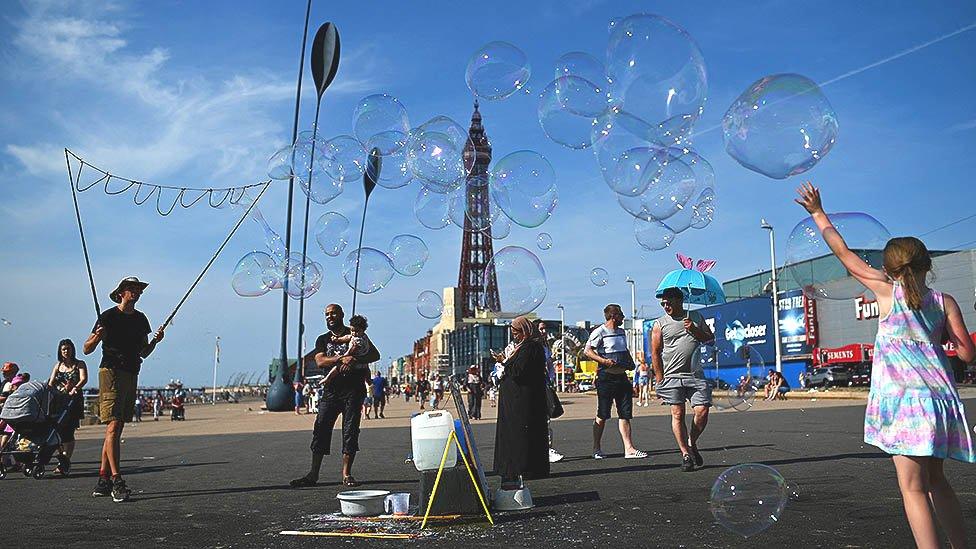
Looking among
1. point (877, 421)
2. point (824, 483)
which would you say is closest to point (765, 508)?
point (877, 421)

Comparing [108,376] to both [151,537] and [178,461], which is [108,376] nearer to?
[151,537]

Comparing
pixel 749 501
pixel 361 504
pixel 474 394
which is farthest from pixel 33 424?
pixel 474 394

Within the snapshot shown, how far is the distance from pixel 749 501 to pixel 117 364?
4775mm

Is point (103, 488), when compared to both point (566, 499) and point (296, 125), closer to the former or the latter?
point (566, 499)

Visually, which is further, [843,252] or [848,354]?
[848,354]

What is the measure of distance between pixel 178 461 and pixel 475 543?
6.53 metres

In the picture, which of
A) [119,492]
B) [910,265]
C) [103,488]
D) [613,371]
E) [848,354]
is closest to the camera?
[910,265]

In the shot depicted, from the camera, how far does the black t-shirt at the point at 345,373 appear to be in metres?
6.93

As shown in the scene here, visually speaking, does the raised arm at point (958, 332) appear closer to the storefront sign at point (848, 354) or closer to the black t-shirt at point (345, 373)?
the black t-shirt at point (345, 373)

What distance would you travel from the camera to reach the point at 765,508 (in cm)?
430

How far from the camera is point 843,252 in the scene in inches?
142

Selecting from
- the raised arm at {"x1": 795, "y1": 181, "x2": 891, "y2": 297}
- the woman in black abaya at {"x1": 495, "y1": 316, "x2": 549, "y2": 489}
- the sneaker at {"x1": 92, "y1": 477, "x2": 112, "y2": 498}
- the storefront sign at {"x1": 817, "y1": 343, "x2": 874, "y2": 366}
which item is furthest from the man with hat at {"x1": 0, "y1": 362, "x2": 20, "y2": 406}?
the storefront sign at {"x1": 817, "y1": 343, "x2": 874, "y2": 366}

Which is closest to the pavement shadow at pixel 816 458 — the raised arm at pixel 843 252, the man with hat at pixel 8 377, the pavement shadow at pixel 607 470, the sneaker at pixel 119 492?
the pavement shadow at pixel 607 470

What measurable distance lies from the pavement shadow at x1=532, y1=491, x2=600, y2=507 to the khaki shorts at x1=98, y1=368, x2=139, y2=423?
317cm
